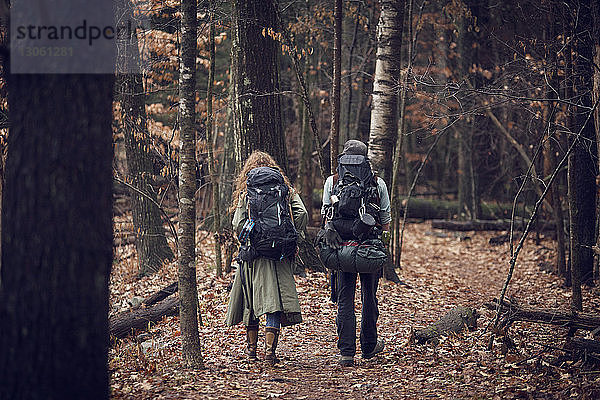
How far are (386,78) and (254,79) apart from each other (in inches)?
90.2

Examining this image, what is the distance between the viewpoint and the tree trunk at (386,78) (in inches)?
408

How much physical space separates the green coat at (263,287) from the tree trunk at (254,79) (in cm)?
400

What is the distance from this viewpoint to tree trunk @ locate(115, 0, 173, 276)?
36.2ft

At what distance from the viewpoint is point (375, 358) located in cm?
702

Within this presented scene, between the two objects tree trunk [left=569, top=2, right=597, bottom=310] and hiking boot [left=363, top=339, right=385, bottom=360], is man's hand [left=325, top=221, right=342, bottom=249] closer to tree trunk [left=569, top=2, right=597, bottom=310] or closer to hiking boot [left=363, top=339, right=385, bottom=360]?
hiking boot [left=363, top=339, right=385, bottom=360]

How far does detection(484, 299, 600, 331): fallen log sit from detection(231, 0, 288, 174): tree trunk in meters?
4.92

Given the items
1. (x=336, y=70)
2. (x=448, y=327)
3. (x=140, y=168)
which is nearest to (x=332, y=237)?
(x=448, y=327)

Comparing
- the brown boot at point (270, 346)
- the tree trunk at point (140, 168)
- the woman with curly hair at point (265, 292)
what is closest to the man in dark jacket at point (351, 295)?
the woman with curly hair at point (265, 292)

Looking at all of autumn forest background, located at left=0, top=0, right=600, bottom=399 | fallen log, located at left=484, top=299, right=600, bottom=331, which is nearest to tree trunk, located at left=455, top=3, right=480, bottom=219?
autumn forest background, located at left=0, top=0, right=600, bottom=399

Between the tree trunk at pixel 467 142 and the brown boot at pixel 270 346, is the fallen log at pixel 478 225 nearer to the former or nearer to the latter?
the tree trunk at pixel 467 142

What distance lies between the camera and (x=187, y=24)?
5.89m

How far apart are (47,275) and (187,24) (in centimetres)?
305

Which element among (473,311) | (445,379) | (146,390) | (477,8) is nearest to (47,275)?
(146,390)

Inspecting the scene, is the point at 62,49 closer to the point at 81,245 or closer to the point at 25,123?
the point at 25,123
